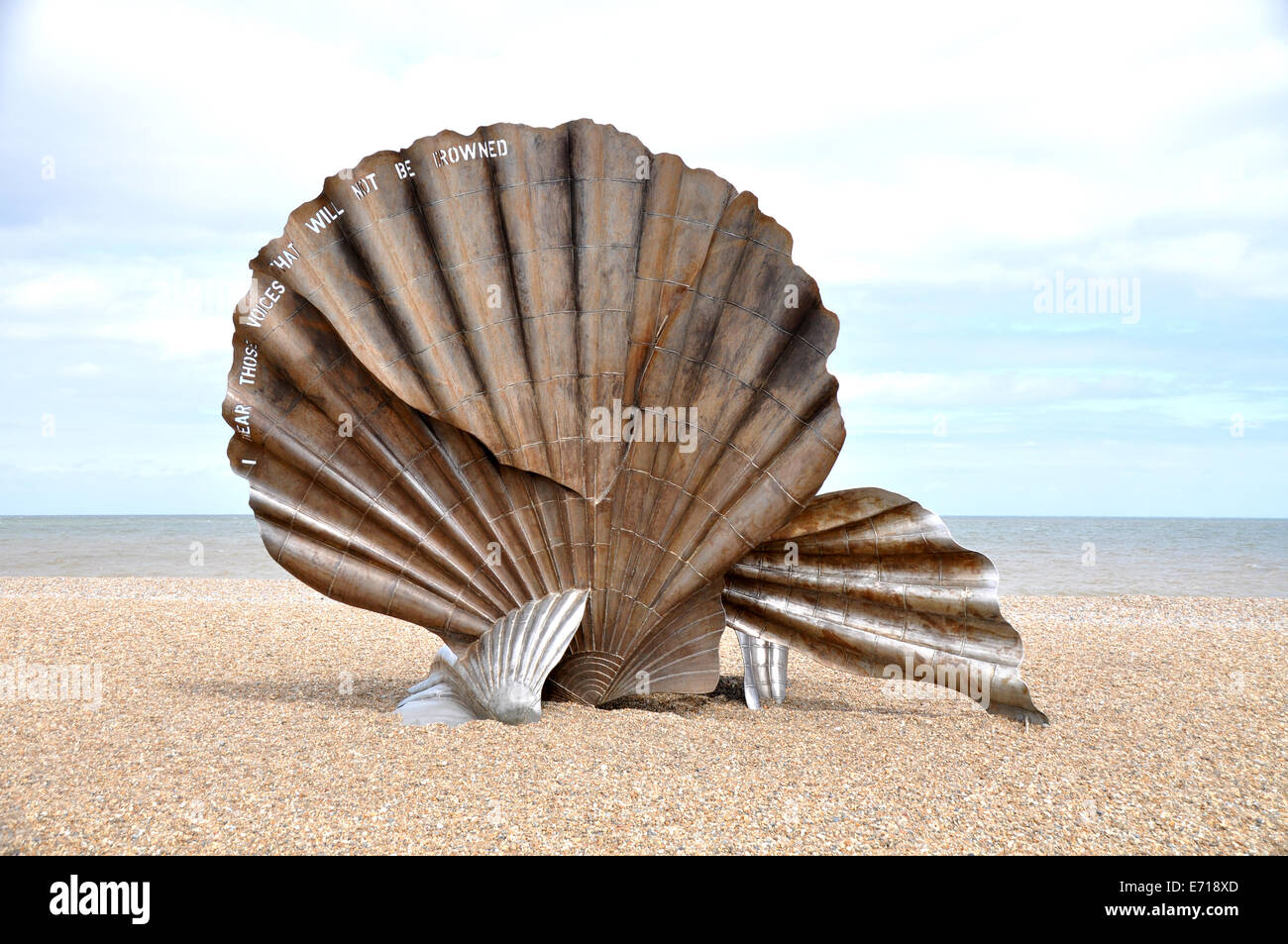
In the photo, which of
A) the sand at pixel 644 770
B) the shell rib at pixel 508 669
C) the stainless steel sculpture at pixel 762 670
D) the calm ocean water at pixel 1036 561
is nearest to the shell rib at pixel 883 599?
the stainless steel sculpture at pixel 762 670

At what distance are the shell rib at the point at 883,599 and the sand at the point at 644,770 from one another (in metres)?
0.29

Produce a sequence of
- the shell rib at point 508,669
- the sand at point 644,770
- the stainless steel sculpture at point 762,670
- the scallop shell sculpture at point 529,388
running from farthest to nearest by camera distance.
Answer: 1. the stainless steel sculpture at point 762,670
2. the scallop shell sculpture at point 529,388
3. the shell rib at point 508,669
4. the sand at point 644,770

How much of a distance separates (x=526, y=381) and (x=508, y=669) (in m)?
1.48

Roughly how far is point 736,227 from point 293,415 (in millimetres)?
2569

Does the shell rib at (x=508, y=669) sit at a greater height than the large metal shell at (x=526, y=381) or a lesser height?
lesser

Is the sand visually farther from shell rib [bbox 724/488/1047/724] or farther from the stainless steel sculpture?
shell rib [bbox 724/488/1047/724]

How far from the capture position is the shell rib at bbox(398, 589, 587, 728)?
4.49 meters

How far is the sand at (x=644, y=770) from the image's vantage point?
322 centimetres

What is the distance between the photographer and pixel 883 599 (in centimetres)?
509

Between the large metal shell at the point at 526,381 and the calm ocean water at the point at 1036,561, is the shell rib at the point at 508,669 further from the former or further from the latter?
the calm ocean water at the point at 1036,561

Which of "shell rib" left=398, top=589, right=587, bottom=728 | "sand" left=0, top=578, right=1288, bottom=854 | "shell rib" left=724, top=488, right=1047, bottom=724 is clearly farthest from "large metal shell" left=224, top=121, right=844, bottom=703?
"sand" left=0, top=578, right=1288, bottom=854

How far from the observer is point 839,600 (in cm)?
511

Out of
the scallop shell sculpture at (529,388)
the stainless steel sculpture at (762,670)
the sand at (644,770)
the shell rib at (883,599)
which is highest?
the scallop shell sculpture at (529,388)

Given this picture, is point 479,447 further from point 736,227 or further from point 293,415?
point 736,227
